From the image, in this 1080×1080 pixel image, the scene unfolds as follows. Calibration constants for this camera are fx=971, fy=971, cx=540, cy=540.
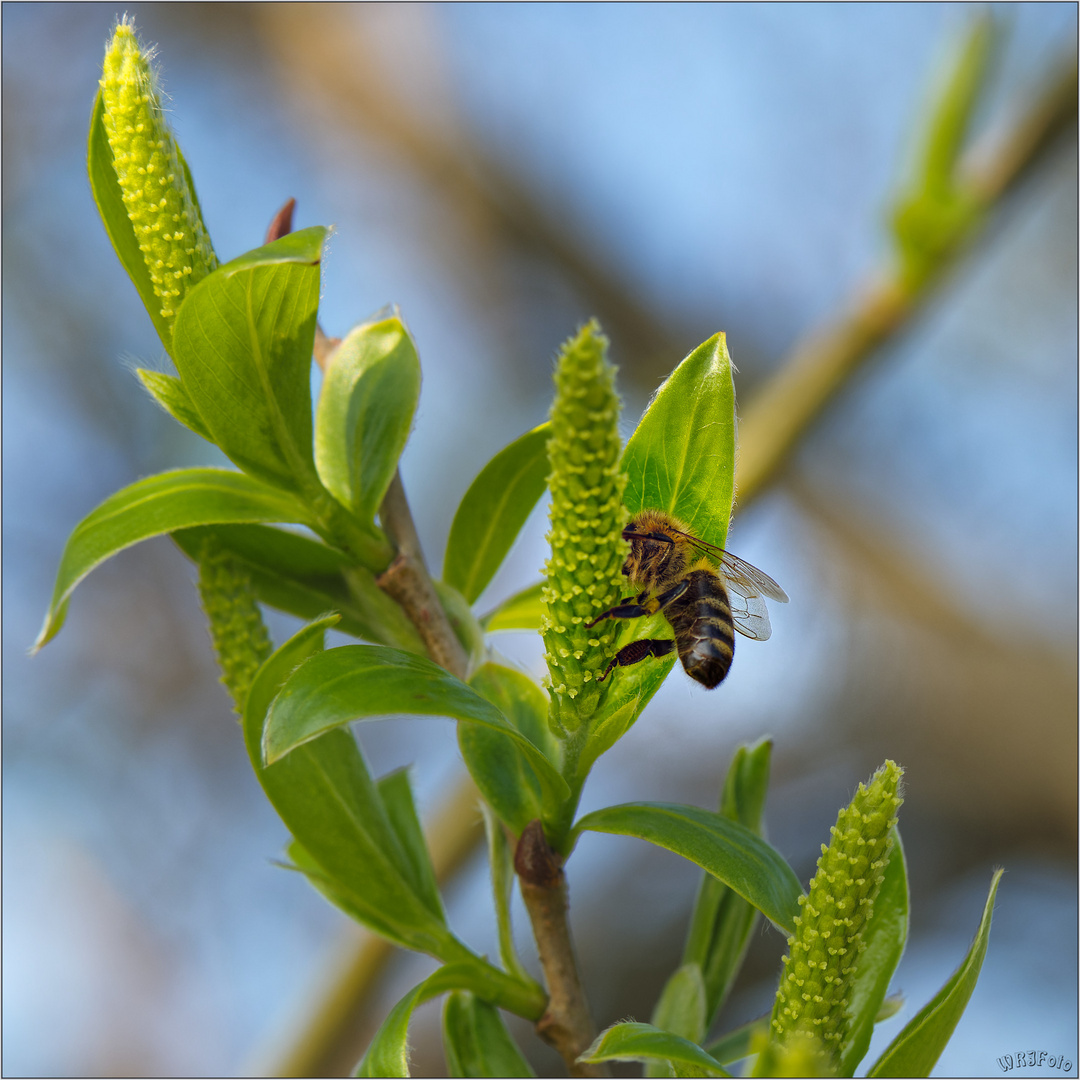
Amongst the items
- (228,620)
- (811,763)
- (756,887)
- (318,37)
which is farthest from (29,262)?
(756,887)

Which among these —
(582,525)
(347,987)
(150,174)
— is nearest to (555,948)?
(582,525)

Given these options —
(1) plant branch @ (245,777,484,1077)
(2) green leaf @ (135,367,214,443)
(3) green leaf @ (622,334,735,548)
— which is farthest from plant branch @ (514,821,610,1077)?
(1) plant branch @ (245,777,484,1077)

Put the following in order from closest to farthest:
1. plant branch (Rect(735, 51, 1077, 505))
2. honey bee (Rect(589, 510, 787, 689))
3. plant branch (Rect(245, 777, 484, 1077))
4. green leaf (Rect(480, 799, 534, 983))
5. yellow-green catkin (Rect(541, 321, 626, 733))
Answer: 1. yellow-green catkin (Rect(541, 321, 626, 733))
2. green leaf (Rect(480, 799, 534, 983))
3. honey bee (Rect(589, 510, 787, 689))
4. plant branch (Rect(245, 777, 484, 1077))
5. plant branch (Rect(735, 51, 1077, 505))

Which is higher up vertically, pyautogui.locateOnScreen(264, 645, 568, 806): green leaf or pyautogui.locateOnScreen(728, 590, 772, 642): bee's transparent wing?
pyautogui.locateOnScreen(728, 590, 772, 642): bee's transparent wing

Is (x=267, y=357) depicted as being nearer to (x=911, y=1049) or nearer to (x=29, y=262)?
(x=911, y=1049)

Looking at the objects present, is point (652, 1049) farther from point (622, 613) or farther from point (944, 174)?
point (944, 174)

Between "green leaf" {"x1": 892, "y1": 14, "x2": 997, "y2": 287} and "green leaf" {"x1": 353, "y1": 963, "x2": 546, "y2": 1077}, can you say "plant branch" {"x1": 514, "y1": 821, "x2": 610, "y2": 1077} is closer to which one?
"green leaf" {"x1": 353, "y1": 963, "x2": 546, "y2": 1077}

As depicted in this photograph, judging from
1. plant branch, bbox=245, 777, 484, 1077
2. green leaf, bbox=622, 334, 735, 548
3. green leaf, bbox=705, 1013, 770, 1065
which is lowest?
plant branch, bbox=245, 777, 484, 1077
